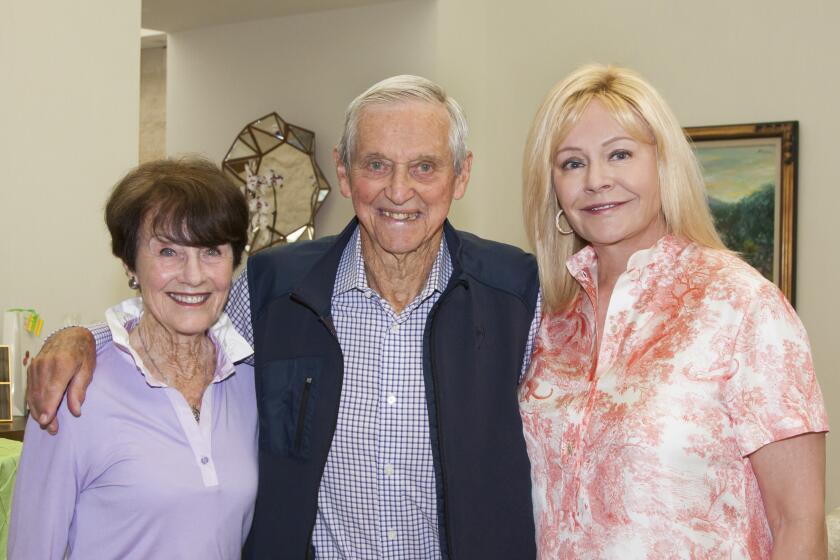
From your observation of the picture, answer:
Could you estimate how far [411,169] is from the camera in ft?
6.74


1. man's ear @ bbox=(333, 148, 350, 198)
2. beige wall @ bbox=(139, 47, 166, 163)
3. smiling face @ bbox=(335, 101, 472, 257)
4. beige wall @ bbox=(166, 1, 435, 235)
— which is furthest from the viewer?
beige wall @ bbox=(139, 47, 166, 163)

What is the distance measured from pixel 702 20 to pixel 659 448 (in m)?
3.25

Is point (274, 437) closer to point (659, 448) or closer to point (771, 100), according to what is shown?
point (659, 448)

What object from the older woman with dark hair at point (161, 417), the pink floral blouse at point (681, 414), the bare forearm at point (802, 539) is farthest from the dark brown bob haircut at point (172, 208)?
the bare forearm at point (802, 539)

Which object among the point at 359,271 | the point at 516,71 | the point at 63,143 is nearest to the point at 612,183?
the point at 359,271

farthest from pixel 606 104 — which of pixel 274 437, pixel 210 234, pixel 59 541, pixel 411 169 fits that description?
pixel 59 541

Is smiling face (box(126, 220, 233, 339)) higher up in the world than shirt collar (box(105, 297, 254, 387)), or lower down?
higher up

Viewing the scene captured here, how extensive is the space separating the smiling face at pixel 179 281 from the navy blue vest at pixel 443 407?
0.80ft

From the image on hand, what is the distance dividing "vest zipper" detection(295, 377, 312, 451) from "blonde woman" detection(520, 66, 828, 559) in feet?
1.64

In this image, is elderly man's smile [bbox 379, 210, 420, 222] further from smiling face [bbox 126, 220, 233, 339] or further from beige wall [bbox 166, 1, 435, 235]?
beige wall [bbox 166, 1, 435, 235]

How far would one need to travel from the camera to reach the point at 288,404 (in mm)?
1950

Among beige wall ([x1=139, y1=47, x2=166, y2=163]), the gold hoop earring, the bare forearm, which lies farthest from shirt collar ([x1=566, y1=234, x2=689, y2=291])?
beige wall ([x1=139, y1=47, x2=166, y2=163])

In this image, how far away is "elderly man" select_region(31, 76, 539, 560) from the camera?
1.93 m

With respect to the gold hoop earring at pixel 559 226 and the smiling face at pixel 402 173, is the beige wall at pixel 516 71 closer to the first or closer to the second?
the gold hoop earring at pixel 559 226
